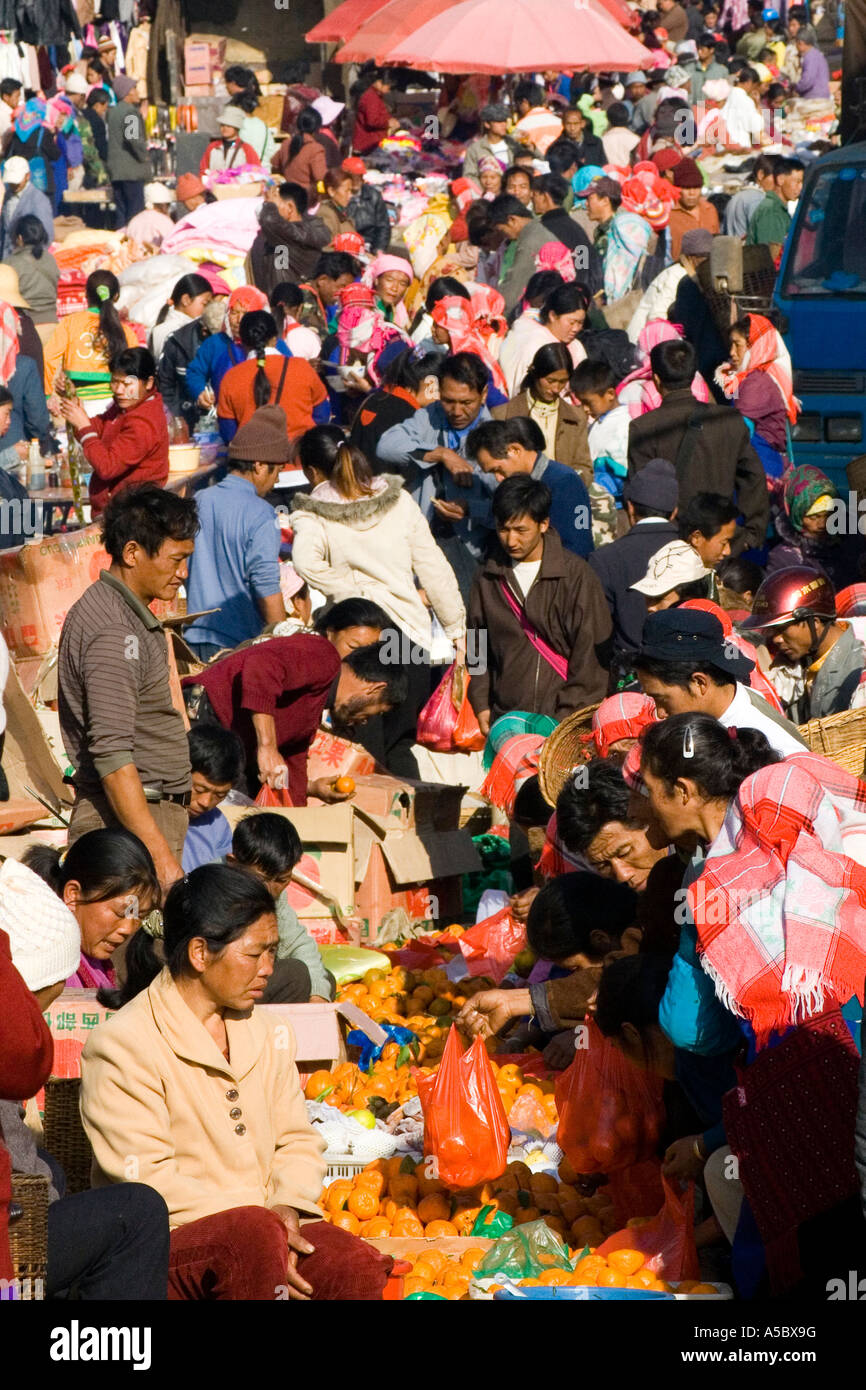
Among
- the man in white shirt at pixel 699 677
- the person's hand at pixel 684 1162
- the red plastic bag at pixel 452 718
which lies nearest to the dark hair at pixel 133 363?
the red plastic bag at pixel 452 718

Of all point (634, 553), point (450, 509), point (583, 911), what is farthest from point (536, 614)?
point (583, 911)

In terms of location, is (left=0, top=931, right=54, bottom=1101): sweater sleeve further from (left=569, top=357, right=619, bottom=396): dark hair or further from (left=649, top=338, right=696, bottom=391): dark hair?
(left=569, top=357, right=619, bottom=396): dark hair

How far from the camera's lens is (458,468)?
779cm

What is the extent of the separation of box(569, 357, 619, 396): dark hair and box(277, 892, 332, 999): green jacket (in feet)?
15.6

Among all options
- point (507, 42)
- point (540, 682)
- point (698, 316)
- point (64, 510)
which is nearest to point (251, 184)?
point (507, 42)

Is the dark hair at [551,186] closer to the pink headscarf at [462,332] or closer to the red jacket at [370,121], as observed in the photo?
the pink headscarf at [462,332]

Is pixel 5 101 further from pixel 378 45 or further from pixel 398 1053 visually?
pixel 398 1053

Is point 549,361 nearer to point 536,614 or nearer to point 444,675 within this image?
point 444,675

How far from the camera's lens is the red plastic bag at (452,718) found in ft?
22.7

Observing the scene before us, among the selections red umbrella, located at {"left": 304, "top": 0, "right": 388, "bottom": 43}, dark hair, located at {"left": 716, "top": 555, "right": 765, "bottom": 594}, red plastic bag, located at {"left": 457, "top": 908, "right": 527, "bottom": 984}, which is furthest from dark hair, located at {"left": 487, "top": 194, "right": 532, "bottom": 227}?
red plastic bag, located at {"left": 457, "top": 908, "right": 527, "bottom": 984}

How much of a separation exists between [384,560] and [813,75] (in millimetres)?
17770

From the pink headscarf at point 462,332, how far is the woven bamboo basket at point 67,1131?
613 centimetres

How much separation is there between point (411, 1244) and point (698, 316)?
9.20 metres

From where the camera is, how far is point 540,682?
→ 673 cm
